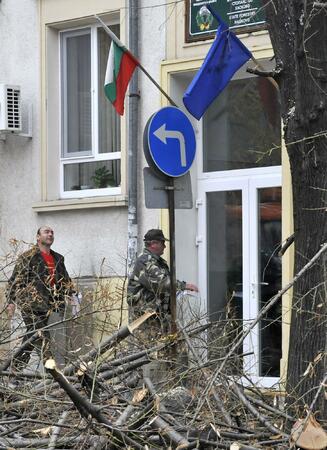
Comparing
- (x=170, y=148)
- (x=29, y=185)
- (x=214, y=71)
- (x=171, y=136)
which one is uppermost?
(x=214, y=71)

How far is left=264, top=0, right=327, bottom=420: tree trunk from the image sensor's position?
6.20 m

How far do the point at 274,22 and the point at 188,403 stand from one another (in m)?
2.36

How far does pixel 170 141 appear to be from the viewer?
362 inches

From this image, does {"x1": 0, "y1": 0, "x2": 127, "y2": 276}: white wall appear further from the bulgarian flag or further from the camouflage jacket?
the camouflage jacket

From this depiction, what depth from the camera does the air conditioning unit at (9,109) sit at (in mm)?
13391

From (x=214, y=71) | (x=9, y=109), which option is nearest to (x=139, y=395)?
(x=214, y=71)

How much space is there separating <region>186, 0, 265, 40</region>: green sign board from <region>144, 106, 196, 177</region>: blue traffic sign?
2.48 meters

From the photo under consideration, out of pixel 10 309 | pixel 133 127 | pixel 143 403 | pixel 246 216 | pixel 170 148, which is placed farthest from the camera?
pixel 133 127

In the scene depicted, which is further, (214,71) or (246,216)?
(246,216)

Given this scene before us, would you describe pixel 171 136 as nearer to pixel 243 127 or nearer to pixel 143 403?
pixel 243 127

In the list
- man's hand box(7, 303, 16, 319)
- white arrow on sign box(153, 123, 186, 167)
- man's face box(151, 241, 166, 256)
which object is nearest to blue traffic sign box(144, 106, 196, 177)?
white arrow on sign box(153, 123, 186, 167)

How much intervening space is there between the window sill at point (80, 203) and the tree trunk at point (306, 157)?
624cm

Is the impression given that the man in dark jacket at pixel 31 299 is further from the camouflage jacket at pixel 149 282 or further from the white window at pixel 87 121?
the white window at pixel 87 121

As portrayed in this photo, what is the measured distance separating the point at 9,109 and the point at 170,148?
4822 mm
